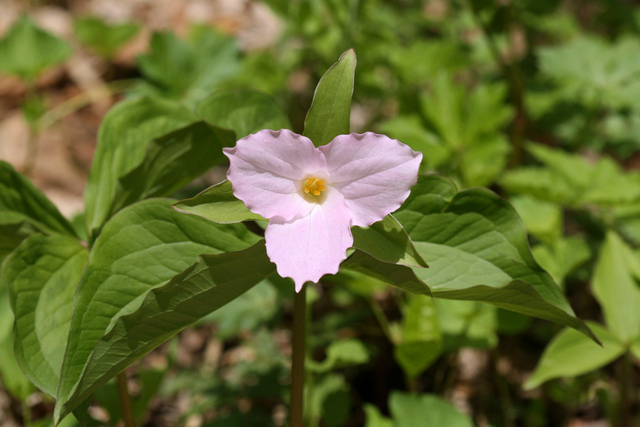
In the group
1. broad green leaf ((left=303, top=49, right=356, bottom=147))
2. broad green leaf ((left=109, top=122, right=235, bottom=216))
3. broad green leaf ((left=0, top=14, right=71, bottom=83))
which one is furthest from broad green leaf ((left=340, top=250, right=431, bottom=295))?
broad green leaf ((left=0, top=14, right=71, bottom=83))

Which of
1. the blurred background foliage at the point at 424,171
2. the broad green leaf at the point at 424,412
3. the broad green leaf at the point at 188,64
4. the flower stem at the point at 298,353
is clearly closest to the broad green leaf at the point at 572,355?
the blurred background foliage at the point at 424,171

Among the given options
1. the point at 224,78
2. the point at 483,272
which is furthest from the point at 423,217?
the point at 224,78

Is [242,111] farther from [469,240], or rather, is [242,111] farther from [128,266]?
[469,240]

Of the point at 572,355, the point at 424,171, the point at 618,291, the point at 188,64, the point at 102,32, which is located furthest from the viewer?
the point at 102,32

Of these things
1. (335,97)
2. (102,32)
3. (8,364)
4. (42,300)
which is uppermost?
(335,97)

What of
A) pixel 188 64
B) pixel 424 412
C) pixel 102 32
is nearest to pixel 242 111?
pixel 424 412

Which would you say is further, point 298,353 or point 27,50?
point 27,50
